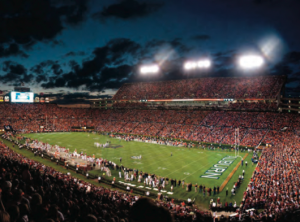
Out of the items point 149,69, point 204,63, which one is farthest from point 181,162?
point 149,69

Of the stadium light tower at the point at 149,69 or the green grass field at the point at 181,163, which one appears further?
the stadium light tower at the point at 149,69

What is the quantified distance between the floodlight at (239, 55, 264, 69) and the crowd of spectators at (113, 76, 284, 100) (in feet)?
19.3

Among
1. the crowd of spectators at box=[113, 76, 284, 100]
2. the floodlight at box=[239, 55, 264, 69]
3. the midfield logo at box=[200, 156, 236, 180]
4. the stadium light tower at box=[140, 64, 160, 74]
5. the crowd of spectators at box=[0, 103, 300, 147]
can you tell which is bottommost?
the midfield logo at box=[200, 156, 236, 180]

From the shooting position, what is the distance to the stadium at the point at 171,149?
1461 centimetres

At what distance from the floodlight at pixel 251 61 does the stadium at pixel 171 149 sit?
20.1 ft

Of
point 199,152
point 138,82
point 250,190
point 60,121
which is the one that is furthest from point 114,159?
point 138,82

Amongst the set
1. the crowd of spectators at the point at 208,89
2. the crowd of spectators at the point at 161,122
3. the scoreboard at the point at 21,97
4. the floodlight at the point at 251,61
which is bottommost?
the crowd of spectators at the point at 161,122

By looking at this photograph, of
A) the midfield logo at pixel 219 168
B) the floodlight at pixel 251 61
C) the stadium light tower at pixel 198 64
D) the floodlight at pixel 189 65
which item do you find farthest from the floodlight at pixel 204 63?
the midfield logo at pixel 219 168

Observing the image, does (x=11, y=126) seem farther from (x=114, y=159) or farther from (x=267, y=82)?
(x=267, y=82)

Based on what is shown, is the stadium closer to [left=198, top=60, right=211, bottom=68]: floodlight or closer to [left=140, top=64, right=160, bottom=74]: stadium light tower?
[left=140, top=64, right=160, bottom=74]: stadium light tower

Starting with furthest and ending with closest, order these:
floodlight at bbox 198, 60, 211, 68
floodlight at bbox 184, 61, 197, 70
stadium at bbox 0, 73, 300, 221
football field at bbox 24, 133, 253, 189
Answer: floodlight at bbox 184, 61, 197, 70 < floodlight at bbox 198, 60, 211, 68 < football field at bbox 24, 133, 253, 189 < stadium at bbox 0, 73, 300, 221

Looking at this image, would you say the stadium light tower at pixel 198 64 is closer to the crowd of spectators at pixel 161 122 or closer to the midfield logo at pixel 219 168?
the crowd of spectators at pixel 161 122

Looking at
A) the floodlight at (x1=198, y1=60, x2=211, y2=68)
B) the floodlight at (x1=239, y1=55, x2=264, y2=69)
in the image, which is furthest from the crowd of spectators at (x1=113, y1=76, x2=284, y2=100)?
the floodlight at (x1=198, y1=60, x2=211, y2=68)

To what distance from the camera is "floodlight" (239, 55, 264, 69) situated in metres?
58.8
